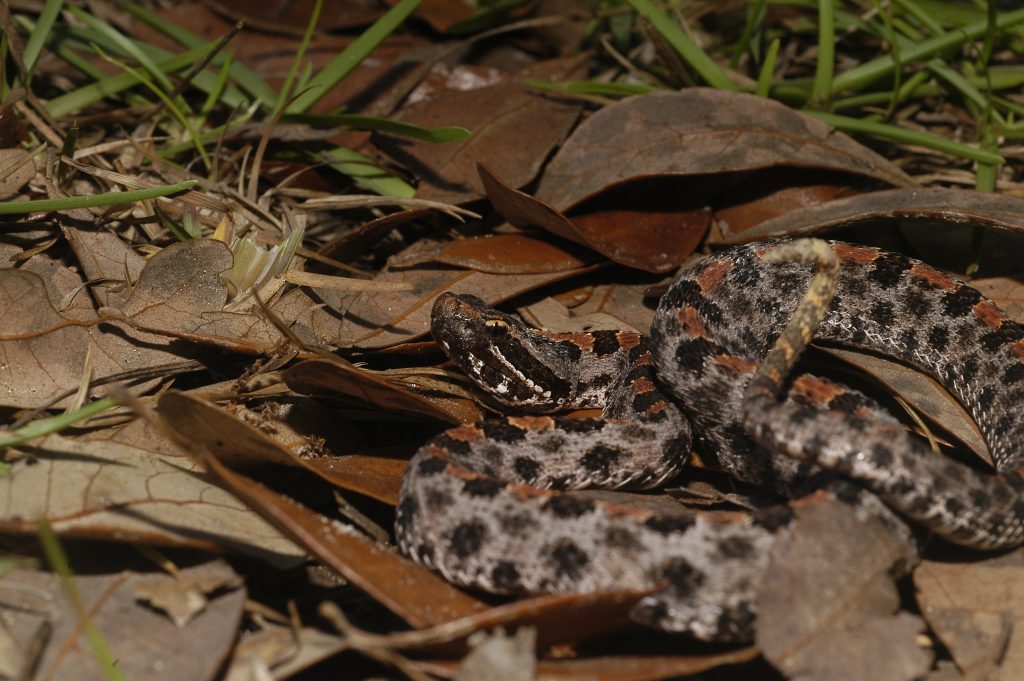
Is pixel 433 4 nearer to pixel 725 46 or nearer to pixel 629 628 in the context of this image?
pixel 725 46

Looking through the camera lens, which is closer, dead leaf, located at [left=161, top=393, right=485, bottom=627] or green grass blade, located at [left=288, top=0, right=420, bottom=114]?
dead leaf, located at [left=161, top=393, right=485, bottom=627]

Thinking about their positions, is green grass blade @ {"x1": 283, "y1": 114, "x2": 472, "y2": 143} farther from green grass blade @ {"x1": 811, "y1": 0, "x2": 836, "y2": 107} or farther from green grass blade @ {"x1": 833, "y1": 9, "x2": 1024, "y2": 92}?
green grass blade @ {"x1": 833, "y1": 9, "x2": 1024, "y2": 92}

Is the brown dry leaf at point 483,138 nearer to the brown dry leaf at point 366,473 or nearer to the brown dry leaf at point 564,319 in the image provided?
the brown dry leaf at point 564,319

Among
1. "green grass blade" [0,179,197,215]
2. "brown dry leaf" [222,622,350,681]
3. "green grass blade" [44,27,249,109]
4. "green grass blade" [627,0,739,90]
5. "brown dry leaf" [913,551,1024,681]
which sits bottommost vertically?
"brown dry leaf" [222,622,350,681]

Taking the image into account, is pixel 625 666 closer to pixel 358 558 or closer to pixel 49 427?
pixel 358 558

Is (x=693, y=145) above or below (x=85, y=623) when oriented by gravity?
above

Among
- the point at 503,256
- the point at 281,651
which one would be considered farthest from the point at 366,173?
the point at 281,651

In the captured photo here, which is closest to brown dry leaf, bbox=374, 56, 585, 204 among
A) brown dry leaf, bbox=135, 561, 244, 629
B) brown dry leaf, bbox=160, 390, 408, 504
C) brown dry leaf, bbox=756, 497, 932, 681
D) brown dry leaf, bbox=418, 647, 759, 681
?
brown dry leaf, bbox=160, 390, 408, 504

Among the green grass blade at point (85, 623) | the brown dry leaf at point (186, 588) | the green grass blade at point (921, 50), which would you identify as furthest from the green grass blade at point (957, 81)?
the green grass blade at point (85, 623)
